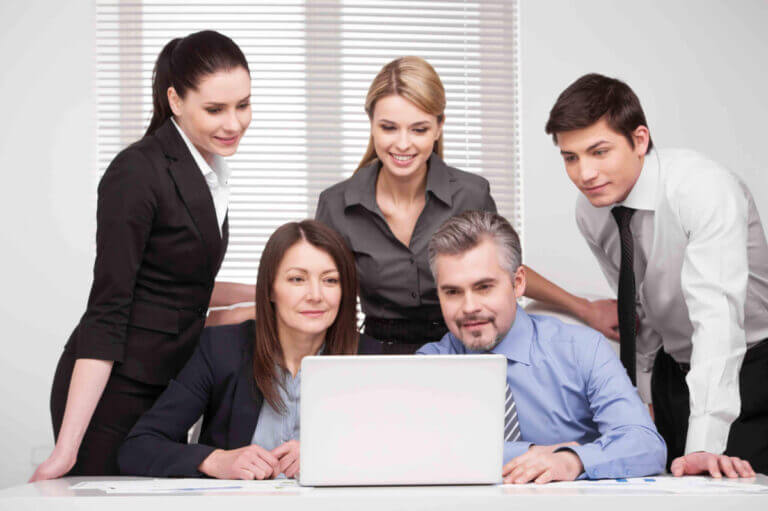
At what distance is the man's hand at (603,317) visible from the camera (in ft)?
8.59

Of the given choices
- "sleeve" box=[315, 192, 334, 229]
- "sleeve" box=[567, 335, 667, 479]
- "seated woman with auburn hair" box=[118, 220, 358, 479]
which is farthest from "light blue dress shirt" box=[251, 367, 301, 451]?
"sleeve" box=[567, 335, 667, 479]

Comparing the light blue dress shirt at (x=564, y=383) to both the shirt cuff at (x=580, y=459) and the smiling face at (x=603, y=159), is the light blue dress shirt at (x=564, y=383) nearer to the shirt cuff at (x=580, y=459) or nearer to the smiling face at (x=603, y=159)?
the shirt cuff at (x=580, y=459)

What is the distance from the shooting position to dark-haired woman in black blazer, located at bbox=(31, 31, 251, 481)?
1944 mm

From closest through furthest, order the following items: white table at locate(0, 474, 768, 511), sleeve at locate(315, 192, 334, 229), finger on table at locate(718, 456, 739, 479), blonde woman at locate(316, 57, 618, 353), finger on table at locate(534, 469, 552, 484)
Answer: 1. white table at locate(0, 474, 768, 511)
2. finger on table at locate(534, 469, 552, 484)
3. finger on table at locate(718, 456, 739, 479)
4. blonde woman at locate(316, 57, 618, 353)
5. sleeve at locate(315, 192, 334, 229)

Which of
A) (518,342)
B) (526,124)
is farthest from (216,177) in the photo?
(526,124)

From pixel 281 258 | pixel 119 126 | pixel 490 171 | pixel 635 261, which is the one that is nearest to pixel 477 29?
pixel 490 171

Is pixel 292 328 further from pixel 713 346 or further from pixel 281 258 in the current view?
pixel 713 346

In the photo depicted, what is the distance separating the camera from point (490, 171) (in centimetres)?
422

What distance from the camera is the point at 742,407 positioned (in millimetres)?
2303

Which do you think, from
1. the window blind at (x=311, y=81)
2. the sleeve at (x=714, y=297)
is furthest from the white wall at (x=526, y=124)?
the sleeve at (x=714, y=297)

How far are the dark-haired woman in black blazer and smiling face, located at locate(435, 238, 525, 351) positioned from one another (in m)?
0.68

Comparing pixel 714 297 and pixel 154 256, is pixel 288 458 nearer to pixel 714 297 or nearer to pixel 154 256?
pixel 154 256

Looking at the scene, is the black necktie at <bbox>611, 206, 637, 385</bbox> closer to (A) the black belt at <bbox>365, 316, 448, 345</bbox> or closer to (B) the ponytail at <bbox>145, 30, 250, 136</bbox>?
(A) the black belt at <bbox>365, 316, 448, 345</bbox>

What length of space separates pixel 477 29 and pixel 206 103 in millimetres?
2403
